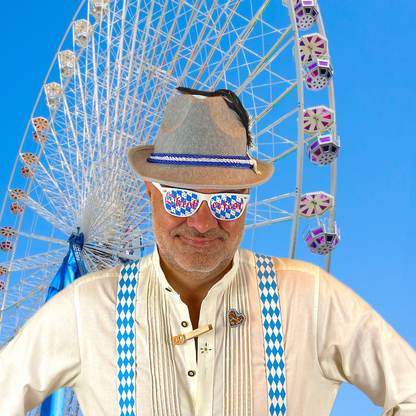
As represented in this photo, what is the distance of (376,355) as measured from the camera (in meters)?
2.85

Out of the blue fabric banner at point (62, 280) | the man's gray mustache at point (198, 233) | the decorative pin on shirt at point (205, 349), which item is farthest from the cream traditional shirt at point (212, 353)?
the blue fabric banner at point (62, 280)

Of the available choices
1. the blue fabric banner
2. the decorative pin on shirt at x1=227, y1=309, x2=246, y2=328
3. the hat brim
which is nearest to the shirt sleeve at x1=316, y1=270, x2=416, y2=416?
the decorative pin on shirt at x1=227, y1=309, x2=246, y2=328

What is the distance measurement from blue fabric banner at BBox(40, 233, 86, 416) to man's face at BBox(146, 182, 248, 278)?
392cm

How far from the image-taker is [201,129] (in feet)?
9.33

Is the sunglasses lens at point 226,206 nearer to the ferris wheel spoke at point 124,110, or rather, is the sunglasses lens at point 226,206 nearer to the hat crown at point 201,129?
the hat crown at point 201,129

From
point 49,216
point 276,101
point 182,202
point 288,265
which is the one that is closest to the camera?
point 182,202

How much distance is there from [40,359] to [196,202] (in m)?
1.01

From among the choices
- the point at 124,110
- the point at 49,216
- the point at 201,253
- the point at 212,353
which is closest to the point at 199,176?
the point at 201,253

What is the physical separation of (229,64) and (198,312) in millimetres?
9221

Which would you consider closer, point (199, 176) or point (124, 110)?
point (199, 176)

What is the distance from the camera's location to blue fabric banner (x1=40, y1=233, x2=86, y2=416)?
696 cm

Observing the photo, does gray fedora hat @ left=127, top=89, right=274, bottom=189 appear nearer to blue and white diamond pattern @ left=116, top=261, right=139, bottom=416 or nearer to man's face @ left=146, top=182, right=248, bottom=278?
man's face @ left=146, top=182, right=248, bottom=278

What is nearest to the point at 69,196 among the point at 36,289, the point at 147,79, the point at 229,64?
the point at 36,289

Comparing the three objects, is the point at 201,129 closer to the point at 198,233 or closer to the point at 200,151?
the point at 200,151
